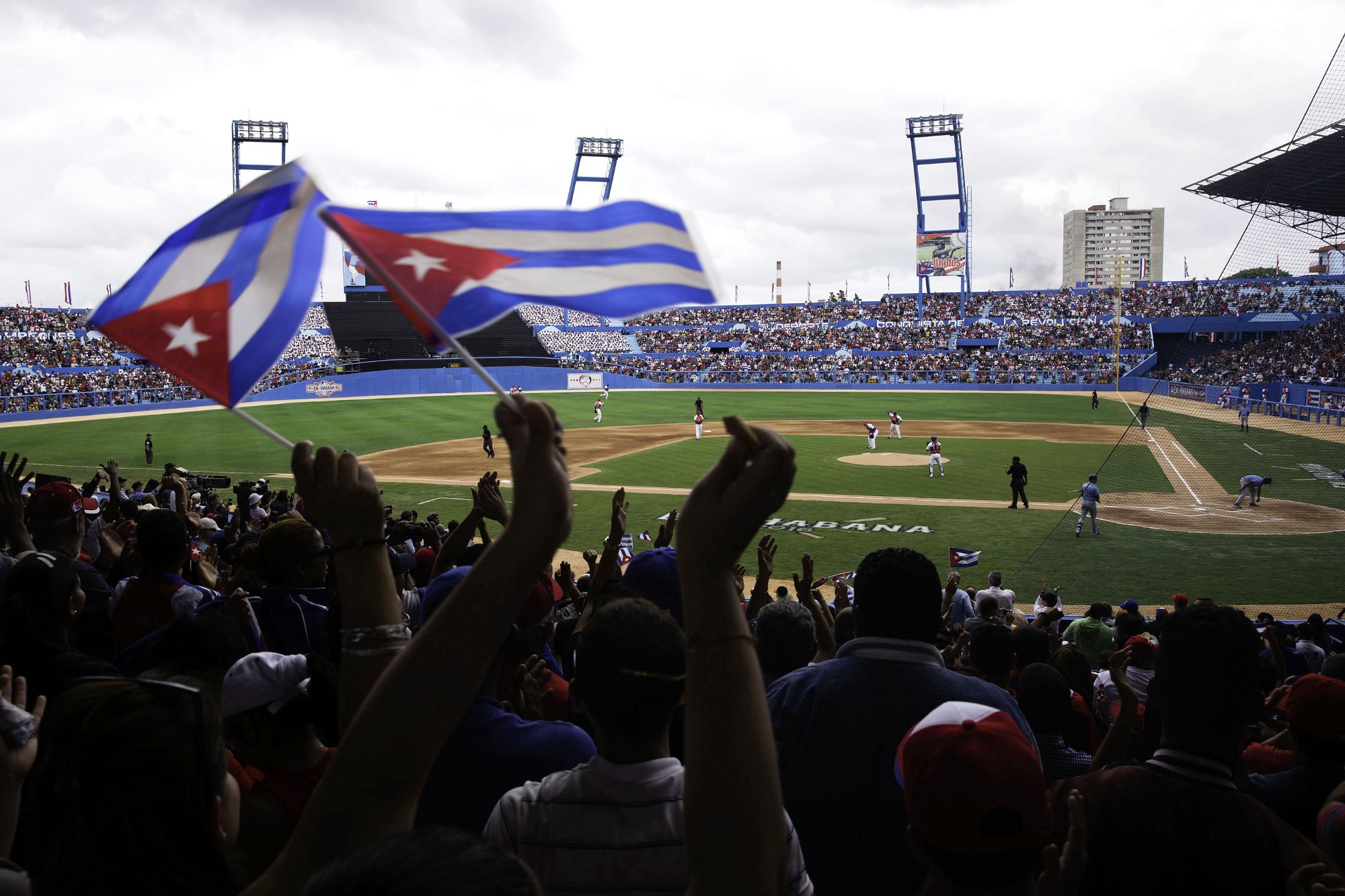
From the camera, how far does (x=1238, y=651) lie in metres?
2.88

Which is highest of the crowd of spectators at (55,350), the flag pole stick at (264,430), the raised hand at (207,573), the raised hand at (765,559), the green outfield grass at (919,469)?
the crowd of spectators at (55,350)

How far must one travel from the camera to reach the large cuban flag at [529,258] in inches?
128

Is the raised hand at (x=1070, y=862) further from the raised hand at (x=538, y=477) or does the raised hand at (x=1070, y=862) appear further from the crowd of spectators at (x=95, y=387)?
the crowd of spectators at (x=95, y=387)

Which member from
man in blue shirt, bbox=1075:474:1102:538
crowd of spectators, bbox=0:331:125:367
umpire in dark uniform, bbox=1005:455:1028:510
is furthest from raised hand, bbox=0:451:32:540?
crowd of spectators, bbox=0:331:125:367

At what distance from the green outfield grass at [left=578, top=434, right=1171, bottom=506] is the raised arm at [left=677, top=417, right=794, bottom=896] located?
63.0 ft

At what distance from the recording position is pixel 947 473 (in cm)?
2712

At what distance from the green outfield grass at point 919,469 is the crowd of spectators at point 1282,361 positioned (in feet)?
79.4

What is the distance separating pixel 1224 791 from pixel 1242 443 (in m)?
28.4

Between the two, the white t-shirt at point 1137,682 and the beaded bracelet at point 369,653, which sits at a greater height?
the beaded bracelet at point 369,653

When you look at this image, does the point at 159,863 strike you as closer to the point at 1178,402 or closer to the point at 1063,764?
the point at 1063,764

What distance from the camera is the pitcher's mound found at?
2880cm

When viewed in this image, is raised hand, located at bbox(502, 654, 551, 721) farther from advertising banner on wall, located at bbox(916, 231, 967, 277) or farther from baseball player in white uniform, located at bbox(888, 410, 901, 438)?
advertising banner on wall, located at bbox(916, 231, 967, 277)

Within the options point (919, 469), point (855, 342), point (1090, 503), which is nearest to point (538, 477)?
point (1090, 503)

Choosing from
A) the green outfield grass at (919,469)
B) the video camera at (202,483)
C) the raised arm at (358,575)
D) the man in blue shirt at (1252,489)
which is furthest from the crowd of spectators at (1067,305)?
the raised arm at (358,575)
